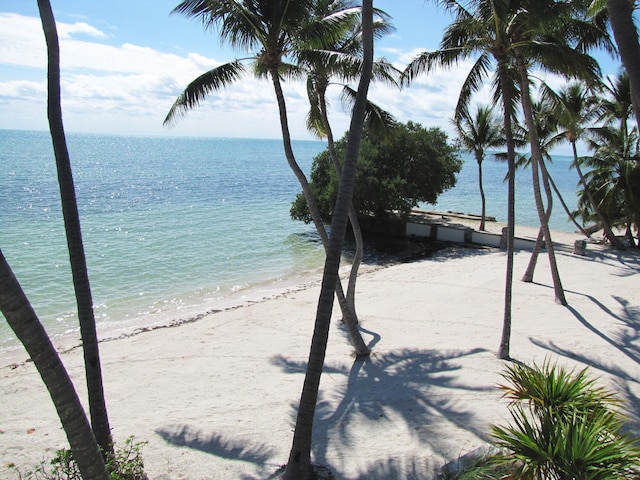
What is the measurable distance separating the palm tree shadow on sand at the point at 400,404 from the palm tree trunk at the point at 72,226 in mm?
2584

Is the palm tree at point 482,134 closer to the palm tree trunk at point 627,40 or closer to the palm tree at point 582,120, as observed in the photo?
the palm tree at point 582,120

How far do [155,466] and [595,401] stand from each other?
202 inches

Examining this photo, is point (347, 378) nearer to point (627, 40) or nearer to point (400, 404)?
point (400, 404)

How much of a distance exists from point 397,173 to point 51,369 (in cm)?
2494

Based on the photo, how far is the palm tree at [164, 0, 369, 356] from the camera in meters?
9.46

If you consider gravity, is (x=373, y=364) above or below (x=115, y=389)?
above

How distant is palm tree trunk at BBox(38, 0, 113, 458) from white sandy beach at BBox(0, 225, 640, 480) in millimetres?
1154

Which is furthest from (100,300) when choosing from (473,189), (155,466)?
(473,189)

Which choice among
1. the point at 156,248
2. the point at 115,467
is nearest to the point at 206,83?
the point at 115,467

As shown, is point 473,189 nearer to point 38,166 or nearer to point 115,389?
point 38,166

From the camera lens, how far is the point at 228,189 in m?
54.5

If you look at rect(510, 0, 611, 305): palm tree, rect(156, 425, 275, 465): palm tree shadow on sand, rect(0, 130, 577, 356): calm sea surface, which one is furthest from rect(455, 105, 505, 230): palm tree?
rect(156, 425, 275, 465): palm tree shadow on sand

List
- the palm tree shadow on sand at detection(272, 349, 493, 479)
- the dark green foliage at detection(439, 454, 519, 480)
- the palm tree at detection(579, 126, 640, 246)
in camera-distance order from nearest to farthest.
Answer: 1. the dark green foliage at detection(439, 454, 519, 480)
2. the palm tree shadow on sand at detection(272, 349, 493, 479)
3. the palm tree at detection(579, 126, 640, 246)

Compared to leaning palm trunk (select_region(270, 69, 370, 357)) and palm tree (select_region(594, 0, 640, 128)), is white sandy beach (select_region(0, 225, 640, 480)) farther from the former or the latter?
palm tree (select_region(594, 0, 640, 128))
